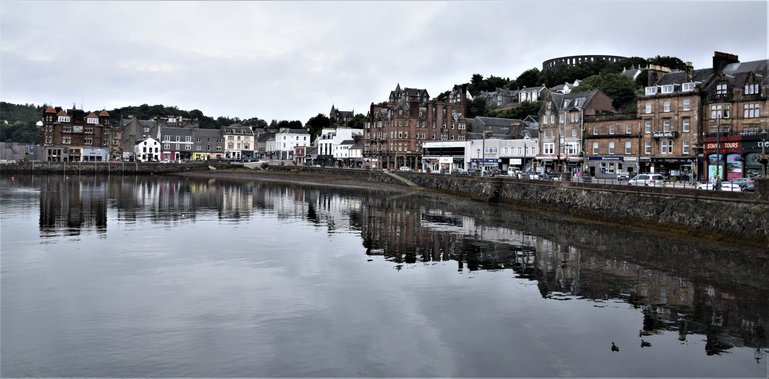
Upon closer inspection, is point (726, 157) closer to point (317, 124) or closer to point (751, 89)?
point (751, 89)

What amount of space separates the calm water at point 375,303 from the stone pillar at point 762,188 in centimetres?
375

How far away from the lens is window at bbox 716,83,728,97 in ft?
203

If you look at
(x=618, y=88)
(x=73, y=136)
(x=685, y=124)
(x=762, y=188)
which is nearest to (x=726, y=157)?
(x=685, y=124)

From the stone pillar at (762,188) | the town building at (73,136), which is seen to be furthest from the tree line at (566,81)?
the stone pillar at (762,188)

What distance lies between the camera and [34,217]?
45.3 meters

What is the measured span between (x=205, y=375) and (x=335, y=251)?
17992 millimetres

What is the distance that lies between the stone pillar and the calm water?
3755 millimetres

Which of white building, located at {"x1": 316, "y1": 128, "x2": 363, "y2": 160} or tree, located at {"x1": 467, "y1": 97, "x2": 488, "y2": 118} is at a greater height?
tree, located at {"x1": 467, "y1": 97, "x2": 488, "y2": 118}

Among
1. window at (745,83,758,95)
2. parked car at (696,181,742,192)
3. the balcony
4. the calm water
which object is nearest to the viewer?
the calm water

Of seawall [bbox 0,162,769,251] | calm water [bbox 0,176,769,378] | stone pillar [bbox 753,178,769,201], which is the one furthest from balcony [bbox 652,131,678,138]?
stone pillar [bbox 753,178,769,201]

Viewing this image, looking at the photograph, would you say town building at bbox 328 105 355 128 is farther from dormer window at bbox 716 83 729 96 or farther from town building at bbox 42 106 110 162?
dormer window at bbox 716 83 729 96

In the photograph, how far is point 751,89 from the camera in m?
59.8

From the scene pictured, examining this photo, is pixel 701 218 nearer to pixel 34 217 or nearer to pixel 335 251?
pixel 335 251

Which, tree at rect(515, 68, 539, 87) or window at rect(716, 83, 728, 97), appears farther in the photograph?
tree at rect(515, 68, 539, 87)
